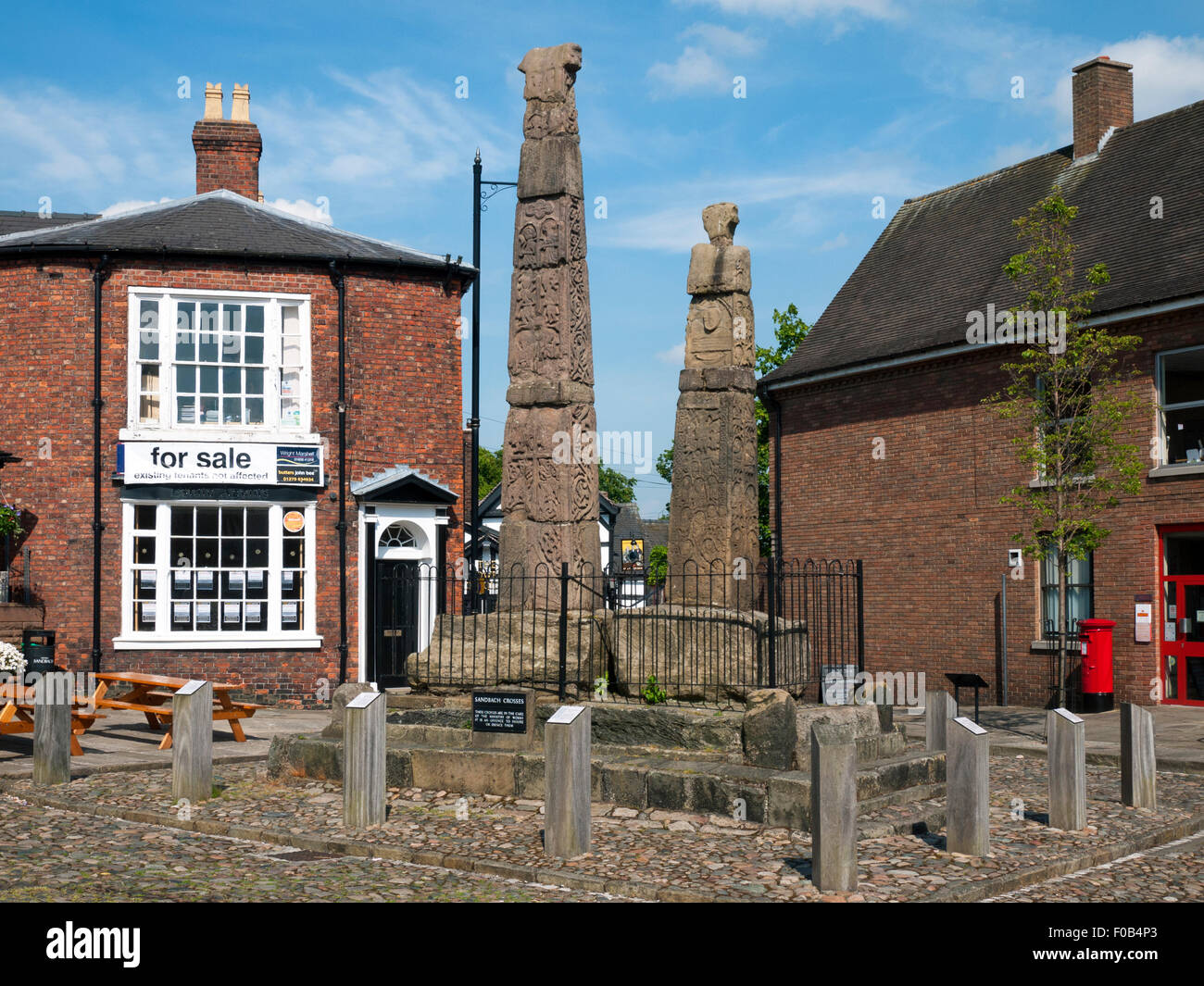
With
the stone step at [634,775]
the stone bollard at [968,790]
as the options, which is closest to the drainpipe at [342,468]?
the stone step at [634,775]

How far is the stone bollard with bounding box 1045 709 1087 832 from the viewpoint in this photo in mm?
8914

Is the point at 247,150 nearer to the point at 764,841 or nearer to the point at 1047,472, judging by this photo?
the point at 1047,472

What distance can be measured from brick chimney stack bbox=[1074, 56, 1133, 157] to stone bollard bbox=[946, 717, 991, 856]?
1892 cm

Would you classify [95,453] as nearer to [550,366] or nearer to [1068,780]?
[550,366]

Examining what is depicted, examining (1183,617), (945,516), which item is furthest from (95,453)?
(1183,617)

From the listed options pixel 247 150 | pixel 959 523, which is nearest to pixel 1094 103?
pixel 959 523

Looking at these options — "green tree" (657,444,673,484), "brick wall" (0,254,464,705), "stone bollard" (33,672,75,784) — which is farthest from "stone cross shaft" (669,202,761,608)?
"green tree" (657,444,673,484)

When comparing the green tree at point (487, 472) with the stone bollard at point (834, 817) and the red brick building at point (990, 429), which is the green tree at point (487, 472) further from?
the stone bollard at point (834, 817)

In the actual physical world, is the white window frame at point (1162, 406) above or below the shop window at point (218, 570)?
above

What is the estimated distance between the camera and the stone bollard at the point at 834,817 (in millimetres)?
6965

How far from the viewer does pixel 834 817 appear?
23.0ft

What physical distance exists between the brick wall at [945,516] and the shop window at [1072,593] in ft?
0.63

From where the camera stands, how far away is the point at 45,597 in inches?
728

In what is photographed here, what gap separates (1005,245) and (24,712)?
60.5ft
